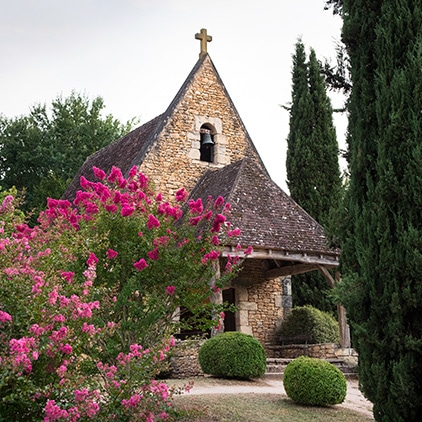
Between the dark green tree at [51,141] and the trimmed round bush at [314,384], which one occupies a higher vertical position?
the dark green tree at [51,141]

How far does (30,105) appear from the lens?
28.2 metres

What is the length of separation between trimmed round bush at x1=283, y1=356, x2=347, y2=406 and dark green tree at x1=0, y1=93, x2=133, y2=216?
18264 mm

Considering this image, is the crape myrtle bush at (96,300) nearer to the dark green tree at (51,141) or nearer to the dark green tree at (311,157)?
the dark green tree at (311,157)

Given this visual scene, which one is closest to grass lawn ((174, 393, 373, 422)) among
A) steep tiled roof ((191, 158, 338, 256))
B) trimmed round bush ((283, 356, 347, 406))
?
trimmed round bush ((283, 356, 347, 406))

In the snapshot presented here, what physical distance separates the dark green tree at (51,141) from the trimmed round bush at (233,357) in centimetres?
1601

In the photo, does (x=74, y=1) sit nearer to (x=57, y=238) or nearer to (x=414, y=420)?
(x=57, y=238)

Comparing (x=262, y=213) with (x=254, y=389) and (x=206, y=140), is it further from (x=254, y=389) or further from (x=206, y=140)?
(x=254, y=389)

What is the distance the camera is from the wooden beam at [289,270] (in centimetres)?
1381

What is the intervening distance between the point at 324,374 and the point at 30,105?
2372cm

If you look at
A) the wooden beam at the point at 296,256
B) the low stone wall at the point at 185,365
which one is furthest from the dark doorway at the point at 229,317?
the low stone wall at the point at 185,365

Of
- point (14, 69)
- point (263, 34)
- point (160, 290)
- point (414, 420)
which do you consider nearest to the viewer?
point (414, 420)

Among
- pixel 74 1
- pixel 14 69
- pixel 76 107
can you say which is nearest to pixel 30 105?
pixel 76 107

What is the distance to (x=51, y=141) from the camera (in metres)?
26.3

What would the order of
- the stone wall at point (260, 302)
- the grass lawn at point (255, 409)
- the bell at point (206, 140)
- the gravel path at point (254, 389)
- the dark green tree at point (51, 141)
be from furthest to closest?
1. the dark green tree at point (51, 141)
2. the bell at point (206, 140)
3. the stone wall at point (260, 302)
4. the gravel path at point (254, 389)
5. the grass lawn at point (255, 409)
